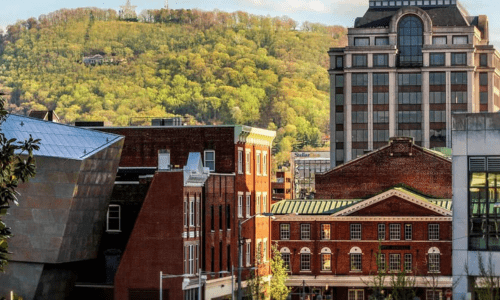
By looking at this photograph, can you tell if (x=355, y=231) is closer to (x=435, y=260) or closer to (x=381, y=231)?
(x=381, y=231)

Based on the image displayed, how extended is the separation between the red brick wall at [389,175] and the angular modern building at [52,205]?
67.2m

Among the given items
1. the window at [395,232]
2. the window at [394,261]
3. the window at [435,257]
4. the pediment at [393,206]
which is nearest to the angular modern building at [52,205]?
the window at [394,261]

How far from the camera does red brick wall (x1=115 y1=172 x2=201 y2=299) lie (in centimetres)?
9206

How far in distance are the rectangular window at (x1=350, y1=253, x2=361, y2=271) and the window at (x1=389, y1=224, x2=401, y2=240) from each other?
400 cm

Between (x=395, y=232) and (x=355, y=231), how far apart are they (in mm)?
4322

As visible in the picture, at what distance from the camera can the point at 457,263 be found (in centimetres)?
7819

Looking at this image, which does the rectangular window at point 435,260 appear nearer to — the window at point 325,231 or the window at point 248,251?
the window at point 325,231

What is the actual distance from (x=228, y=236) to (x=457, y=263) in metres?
31.6

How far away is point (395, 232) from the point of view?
142 m

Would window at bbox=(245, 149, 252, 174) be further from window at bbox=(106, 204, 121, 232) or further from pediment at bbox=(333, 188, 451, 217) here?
pediment at bbox=(333, 188, 451, 217)

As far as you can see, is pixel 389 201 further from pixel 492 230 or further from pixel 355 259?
pixel 492 230

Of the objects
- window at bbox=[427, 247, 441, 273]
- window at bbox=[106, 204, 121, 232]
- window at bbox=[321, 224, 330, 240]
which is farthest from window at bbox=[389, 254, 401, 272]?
window at bbox=[106, 204, 121, 232]

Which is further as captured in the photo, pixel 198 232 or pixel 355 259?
pixel 355 259

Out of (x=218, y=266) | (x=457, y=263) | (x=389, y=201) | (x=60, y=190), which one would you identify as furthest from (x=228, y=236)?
(x=389, y=201)
